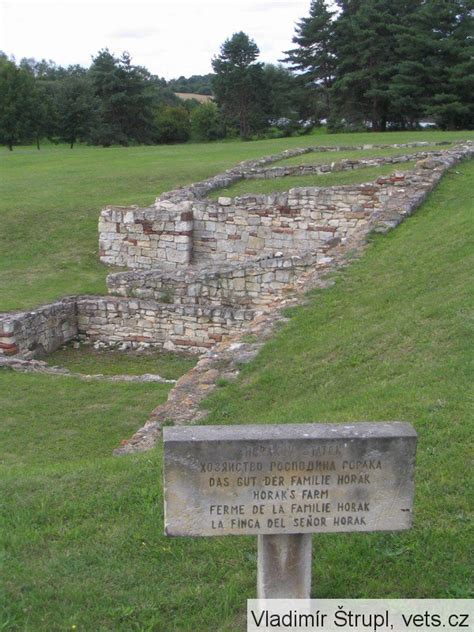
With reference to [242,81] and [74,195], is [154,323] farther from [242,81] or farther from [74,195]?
[242,81]

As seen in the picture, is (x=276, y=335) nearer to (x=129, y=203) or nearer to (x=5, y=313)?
(x=5, y=313)

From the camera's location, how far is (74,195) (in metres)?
22.0

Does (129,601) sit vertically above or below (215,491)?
below

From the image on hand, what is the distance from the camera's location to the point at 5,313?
43.6ft

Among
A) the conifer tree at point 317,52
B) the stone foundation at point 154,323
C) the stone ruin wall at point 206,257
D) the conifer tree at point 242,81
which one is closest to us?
the stone foundation at point 154,323

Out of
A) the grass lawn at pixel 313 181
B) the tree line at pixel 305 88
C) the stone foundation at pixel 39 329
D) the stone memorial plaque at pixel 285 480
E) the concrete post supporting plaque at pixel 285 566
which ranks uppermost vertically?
the tree line at pixel 305 88

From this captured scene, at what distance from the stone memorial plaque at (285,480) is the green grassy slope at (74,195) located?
10733 millimetres

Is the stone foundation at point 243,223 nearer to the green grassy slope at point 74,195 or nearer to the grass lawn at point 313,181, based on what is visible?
the green grassy slope at point 74,195

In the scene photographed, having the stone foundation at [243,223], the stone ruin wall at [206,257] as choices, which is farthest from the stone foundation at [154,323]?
the stone foundation at [243,223]

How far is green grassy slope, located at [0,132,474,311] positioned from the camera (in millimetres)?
15969

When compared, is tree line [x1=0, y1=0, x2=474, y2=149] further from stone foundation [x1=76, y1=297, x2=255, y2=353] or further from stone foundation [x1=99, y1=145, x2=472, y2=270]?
stone foundation [x1=76, y1=297, x2=255, y2=353]

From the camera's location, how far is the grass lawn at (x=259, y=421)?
14.6 ft

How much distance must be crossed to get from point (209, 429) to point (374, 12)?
42663 millimetres

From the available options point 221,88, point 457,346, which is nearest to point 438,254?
point 457,346
